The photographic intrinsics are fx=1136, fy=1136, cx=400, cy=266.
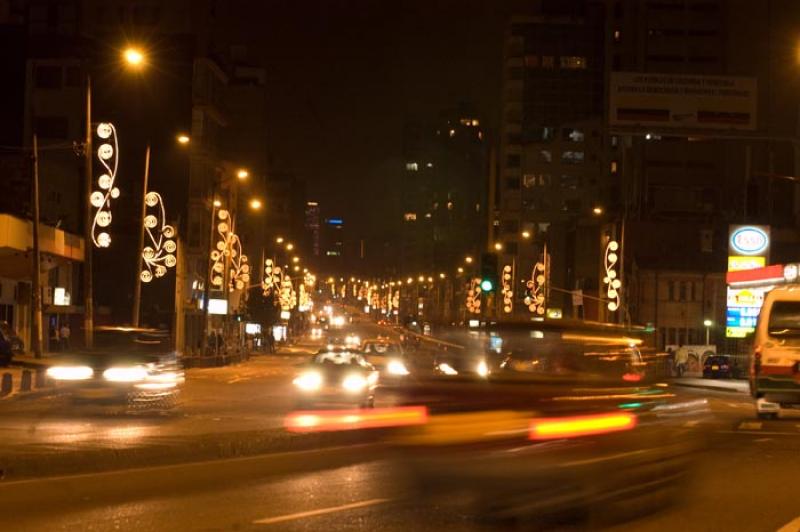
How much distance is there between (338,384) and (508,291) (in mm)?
83066

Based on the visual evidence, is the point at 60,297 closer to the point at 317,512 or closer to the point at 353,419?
the point at 353,419

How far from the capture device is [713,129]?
3575 centimetres

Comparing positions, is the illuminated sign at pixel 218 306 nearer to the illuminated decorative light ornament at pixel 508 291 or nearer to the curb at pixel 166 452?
the illuminated decorative light ornament at pixel 508 291

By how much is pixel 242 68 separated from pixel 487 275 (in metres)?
107

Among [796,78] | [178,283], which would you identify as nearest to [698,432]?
[178,283]

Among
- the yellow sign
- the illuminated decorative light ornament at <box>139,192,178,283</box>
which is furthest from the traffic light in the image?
the yellow sign

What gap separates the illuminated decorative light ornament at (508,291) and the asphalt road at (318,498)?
3391 inches

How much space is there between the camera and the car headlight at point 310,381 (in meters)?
27.6

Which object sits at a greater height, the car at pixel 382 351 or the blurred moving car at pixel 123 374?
the blurred moving car at pixel 123 374

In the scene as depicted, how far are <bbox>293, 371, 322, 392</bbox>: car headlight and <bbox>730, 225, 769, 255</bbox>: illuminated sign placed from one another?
39391 millimetres

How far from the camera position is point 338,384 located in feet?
89.6

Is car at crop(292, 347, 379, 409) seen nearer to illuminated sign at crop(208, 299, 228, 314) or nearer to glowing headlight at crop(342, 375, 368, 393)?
glowing headlight at crop(342, 375, 368, 393)

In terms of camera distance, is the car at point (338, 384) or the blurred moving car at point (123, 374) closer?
the blurred moving car at point (123, 374)

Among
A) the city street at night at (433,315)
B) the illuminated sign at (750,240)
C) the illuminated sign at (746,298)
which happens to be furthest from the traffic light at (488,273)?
the illuminated sign at (750,240)
